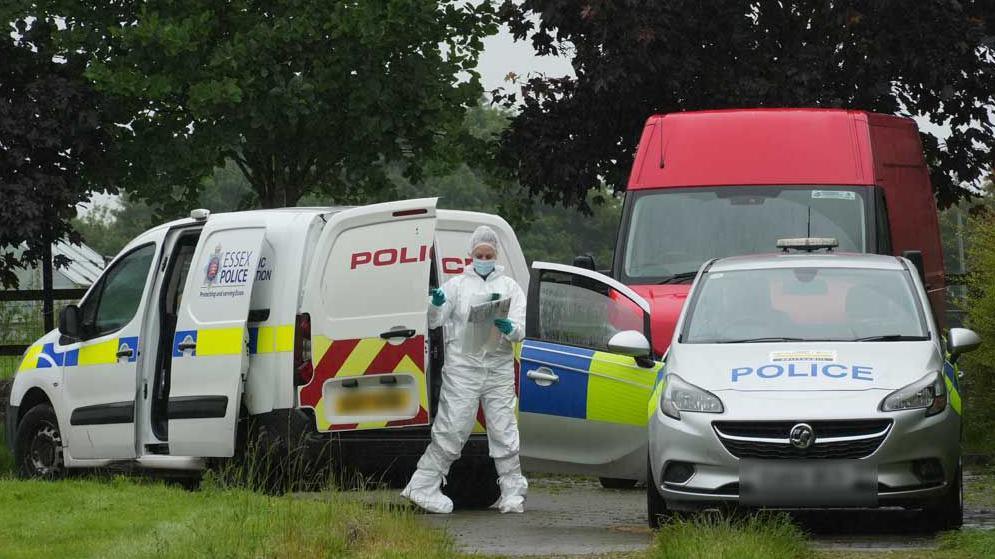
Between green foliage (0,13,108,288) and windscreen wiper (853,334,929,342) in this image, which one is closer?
windscreen wiper (853,334,929,342)

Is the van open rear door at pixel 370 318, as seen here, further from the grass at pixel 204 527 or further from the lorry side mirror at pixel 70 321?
the lorry side mirror at pixel 70 321

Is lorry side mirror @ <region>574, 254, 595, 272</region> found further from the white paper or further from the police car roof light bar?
the police car roof light bar

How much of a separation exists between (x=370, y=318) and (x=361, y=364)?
0.30 metres

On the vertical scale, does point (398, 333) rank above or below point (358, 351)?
above

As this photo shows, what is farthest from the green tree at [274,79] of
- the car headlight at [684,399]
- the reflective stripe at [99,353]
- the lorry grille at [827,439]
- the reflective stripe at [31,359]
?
Result: the lorry grille at [827,439]

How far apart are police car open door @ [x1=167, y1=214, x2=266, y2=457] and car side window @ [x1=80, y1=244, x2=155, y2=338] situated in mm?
751

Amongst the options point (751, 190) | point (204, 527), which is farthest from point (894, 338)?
point (751, 190)

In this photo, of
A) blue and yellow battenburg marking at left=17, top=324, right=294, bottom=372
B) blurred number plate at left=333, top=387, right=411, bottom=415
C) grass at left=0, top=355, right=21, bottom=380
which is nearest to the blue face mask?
blurred number plate at left=333, top=387, right=411, bottom=415

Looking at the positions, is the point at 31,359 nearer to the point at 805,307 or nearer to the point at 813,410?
the point at 805,307

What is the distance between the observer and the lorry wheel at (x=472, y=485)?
12406mm

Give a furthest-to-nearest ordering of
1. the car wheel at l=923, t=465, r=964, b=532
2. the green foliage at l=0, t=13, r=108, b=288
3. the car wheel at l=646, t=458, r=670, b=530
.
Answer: the green foliage at l=0, t=13, r=108, b=288 < the car wheel at l=646, t=458, r=670, b=530 < the car wheel at l=923, t=465, r=964, b=532

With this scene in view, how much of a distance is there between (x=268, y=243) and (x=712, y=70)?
36.7 ft

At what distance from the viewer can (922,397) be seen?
955 centimetres

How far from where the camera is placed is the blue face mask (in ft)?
38.1
